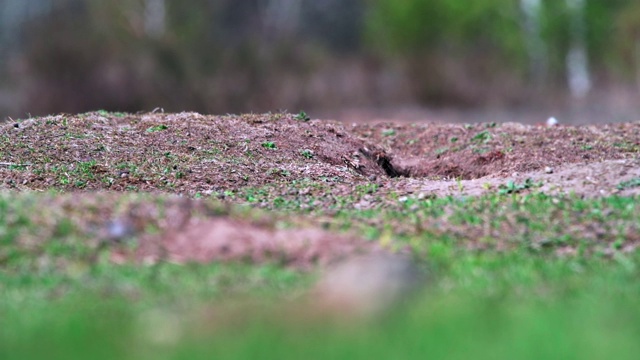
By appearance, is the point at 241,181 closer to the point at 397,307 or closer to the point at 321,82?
the point at 397,307

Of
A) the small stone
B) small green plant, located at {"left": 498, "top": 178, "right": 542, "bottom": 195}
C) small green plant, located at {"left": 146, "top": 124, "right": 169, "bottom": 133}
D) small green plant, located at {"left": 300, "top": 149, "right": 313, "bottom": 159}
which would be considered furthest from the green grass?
small green plant, located at {"left": 146, "top": 124, "right": 169, "bottom": 133}

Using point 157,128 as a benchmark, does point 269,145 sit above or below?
below

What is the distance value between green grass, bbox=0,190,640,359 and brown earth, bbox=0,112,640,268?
0.49 meters

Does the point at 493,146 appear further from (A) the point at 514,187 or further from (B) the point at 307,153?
(A) the point at 514,187

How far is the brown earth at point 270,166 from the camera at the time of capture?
30.0 ft

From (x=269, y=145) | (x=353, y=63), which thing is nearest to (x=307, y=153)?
(x=269, y=145)

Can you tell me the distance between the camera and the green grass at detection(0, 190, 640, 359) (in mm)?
6336

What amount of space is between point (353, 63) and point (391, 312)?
29956mm

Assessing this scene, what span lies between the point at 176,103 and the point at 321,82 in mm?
5536

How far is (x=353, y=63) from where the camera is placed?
120 feet

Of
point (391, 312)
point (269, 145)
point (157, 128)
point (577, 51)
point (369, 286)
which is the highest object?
point (577, 51)

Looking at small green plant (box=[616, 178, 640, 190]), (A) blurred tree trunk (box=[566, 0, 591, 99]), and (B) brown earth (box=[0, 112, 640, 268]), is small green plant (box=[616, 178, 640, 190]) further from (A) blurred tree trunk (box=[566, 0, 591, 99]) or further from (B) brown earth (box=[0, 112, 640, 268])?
(A) blurred tree trunk (box=[566, 0, 591, 99])

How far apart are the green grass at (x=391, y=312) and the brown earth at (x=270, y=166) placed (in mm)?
488

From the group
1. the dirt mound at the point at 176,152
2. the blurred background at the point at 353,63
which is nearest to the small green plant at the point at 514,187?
the dirt mound at the point at 176,152
